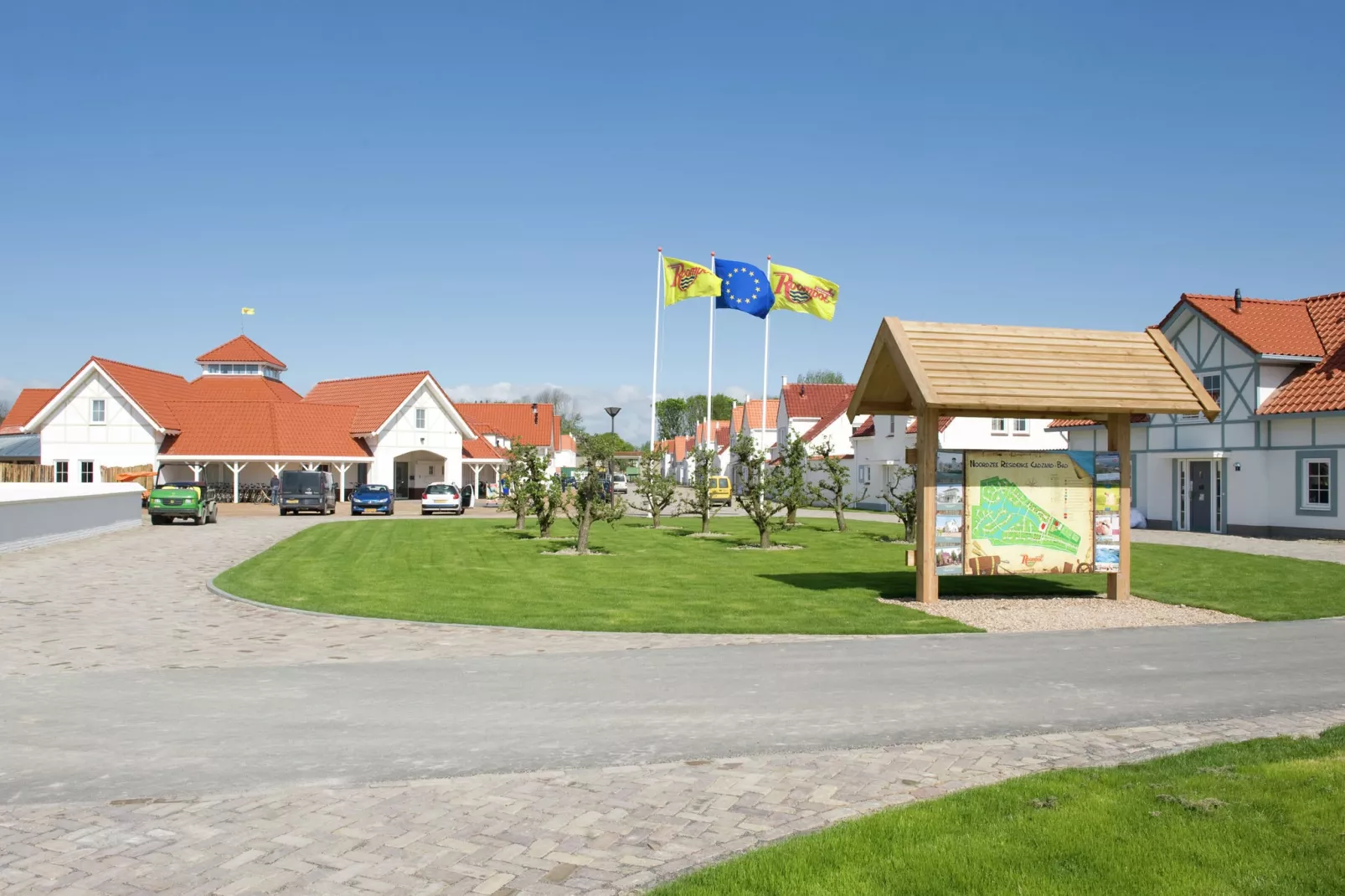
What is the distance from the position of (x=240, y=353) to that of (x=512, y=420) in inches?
845

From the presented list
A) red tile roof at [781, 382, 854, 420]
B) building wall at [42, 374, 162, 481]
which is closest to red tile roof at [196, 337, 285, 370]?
building wall at [42, 374, 162, 481]

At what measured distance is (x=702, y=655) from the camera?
10789 millimetres

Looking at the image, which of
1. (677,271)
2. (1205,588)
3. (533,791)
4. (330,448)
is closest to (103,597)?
(533,791)

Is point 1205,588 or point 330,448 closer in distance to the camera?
point 1205,588

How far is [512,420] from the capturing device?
81.5 meters

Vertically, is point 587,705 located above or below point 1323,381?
below

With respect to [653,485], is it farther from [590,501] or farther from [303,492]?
[303,492]

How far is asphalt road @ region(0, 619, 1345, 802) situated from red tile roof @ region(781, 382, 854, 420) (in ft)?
194

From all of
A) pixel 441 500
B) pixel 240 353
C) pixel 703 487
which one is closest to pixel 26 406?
pixel 240 353

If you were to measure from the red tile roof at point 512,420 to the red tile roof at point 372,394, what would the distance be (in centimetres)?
1367

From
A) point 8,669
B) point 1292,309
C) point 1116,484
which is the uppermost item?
point 1292,309

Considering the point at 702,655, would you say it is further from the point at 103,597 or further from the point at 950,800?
the point at 103,597

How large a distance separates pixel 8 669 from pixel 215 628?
9.47 feet

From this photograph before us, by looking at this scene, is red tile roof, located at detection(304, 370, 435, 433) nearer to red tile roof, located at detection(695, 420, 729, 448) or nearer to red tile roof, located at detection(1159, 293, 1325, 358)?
red tile roof, located at detection(1159, 293, 1325, 358)
